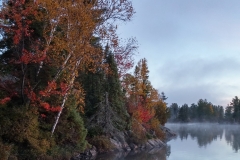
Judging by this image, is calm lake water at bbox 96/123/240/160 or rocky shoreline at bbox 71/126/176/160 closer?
calm lake water at bbox 96/123/240/160

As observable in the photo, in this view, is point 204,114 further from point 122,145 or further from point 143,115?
point 122,145

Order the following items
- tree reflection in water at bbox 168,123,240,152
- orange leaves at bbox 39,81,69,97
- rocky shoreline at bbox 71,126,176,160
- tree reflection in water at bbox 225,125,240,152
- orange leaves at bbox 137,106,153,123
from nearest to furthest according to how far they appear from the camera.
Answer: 1. orange leaves at bbox 39,81,69,97
2. rocky shoreline at bbox 71,126,176,160
3. tree reflection in water at bbox 225,125,240,152
4. tree reflection in water at bbox 168,123,240,152
5. orange leaves at bbox 137,106,153,123

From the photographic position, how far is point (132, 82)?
51062 millimetres

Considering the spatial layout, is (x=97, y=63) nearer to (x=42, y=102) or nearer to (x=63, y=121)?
(x=42, y=102)

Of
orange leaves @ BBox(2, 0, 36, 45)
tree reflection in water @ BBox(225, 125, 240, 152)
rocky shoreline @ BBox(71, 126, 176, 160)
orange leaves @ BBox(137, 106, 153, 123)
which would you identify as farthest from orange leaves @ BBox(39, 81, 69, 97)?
orange leaves @ BBox(137, 106, 153, 123)

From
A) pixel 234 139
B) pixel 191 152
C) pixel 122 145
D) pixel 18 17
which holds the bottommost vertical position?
pixel 122 145

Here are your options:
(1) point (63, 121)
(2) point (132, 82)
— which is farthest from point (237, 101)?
(1) point (63, 121)

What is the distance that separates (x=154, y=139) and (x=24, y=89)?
2829 centimetres

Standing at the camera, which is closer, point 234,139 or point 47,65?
point 47,65

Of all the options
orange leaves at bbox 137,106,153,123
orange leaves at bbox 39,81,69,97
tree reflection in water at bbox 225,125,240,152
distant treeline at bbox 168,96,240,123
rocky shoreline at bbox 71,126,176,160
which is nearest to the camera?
orange leaves at bbox 39,81,69,97

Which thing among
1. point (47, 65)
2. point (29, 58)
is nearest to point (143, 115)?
point (47, 65)

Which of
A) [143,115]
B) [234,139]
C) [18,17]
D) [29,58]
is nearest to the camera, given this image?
[18,17]

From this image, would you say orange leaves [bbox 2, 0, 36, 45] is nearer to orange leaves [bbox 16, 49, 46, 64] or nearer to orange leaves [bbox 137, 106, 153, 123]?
orange leaves [bbox 16, 49, 46, 64]

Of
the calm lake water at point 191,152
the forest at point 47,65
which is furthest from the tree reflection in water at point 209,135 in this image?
the forest at point 47,65
